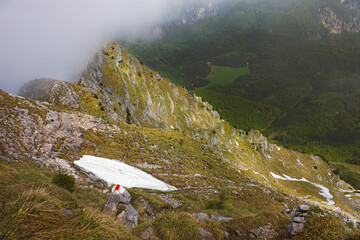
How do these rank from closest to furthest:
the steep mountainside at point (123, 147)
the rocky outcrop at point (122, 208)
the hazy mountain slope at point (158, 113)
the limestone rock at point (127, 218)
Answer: the limestone rock at point (127, 218) < the rocky outcrop at point (122, 208) < the steep mountainside at point (123, 147) < the hazy mountain slope at point (158, 113)

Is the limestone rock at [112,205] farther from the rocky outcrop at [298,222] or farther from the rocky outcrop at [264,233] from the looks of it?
the rocky outcrop at [298,222]

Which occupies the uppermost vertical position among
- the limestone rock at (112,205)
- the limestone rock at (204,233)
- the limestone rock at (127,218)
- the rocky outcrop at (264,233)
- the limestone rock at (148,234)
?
the rocky outcrop at (264,233)

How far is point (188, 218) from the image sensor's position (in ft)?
26.9

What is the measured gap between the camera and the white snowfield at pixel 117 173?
Result: 1690 centimetres

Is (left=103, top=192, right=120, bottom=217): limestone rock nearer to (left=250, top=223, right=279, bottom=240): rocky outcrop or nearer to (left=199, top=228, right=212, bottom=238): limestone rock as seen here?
(left=199, top=228, right=212, bottom=238): limestone rock

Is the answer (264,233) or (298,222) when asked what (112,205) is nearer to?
(264,233)

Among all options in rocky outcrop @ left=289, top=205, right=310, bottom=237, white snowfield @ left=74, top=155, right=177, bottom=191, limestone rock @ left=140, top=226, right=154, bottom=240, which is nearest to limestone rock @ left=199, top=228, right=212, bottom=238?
limestone rock @ left=140, top=226, right=154, bottom=240

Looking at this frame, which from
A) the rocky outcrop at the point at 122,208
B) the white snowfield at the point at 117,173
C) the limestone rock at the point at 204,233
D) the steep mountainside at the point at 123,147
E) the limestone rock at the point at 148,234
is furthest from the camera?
the white snowfield at the point at 117,173

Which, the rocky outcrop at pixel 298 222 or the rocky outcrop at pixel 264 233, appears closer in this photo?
the rocky outcrop at pixel 298 222

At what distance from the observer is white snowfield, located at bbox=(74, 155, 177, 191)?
1690 centimetres

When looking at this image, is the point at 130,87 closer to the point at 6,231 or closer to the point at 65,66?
the point at 65,66

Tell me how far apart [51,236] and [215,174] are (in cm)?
3234

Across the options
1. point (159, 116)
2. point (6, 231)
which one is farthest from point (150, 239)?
point (159, 116)

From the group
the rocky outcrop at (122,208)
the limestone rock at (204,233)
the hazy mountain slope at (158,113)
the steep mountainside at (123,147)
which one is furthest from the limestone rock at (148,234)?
the hazy mountain slope at (158,113)
